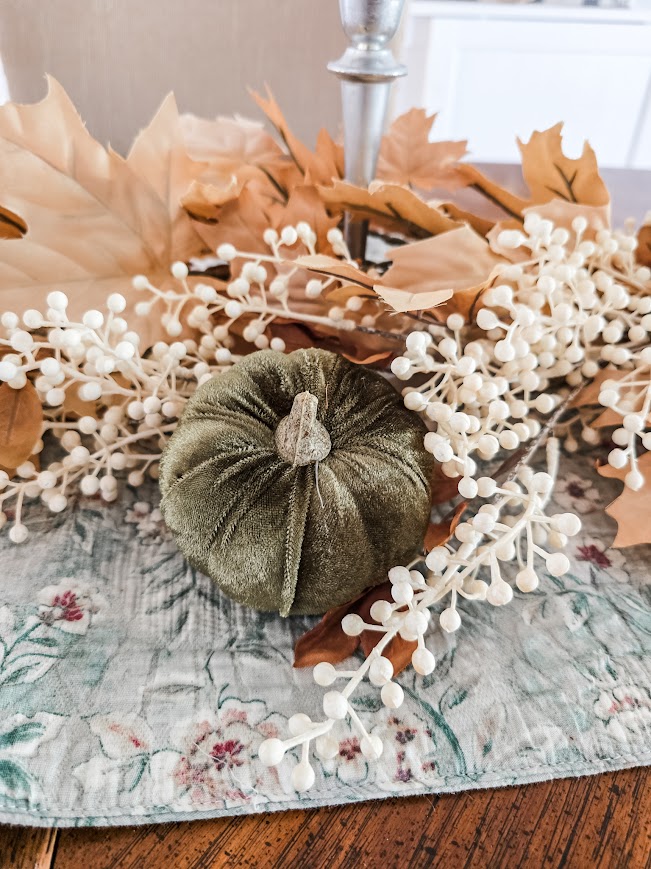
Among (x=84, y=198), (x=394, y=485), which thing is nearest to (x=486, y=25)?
(x=84, y=198)

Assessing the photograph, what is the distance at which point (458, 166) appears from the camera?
18.8 inches

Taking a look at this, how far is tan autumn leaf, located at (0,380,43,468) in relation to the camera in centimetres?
35

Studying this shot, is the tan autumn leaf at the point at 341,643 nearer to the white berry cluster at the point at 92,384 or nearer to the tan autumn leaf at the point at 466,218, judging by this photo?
the white berry cluster at the point at 92,384

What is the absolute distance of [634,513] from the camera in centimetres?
34

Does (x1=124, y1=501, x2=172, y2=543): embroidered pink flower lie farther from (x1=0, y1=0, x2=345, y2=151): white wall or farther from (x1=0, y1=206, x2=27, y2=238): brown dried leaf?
(x1=0, y1=0, x2=345, y2=151): white wall

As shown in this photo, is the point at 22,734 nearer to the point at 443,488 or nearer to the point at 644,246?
the point at 443,488

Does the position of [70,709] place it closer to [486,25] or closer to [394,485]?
[394,485]

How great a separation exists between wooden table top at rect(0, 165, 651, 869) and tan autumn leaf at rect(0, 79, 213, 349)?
0.25 metres

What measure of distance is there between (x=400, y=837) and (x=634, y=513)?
203 mm

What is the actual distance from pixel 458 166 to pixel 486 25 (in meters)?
1.40

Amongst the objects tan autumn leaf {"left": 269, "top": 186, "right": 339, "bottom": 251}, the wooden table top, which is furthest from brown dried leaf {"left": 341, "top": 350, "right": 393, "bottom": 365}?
the wooden table top

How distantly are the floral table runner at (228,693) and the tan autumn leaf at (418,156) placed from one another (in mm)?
311

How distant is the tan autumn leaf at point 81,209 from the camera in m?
0.36

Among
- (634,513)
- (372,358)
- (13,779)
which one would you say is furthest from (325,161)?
(13,779)
